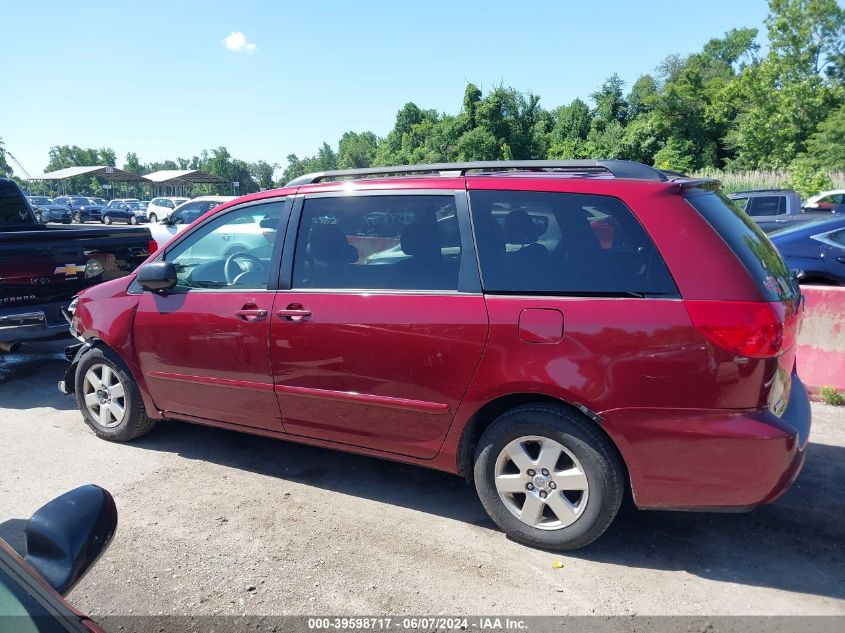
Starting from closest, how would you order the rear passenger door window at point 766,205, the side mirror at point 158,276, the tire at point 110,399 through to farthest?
the side mirror at point 158,276 < the tire at point 110,399 < the rear passenger door window at point 766,205

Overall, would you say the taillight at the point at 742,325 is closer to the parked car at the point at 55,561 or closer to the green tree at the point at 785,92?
the parked car at the point at 55,561

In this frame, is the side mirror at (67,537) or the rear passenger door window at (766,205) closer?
the side mirror at (67,537)

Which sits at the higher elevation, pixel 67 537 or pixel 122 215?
pixel 67 537

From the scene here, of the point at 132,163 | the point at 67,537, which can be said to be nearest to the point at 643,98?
the point at 67,537

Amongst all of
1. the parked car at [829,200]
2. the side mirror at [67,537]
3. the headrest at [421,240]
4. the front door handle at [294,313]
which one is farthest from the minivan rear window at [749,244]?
the parked car at [829,200]

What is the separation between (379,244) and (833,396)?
4053 millimetres

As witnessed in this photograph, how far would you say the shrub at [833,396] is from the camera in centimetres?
525

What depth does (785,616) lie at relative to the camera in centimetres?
280

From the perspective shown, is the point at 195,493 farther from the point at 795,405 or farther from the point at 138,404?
the point at 795,405

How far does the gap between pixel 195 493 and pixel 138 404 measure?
1.02 metres

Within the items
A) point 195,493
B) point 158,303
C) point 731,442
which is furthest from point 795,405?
point 158,303

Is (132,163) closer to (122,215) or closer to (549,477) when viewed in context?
(122,215)

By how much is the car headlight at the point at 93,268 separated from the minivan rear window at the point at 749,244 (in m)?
5.79

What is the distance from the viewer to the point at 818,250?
26.0 ft
